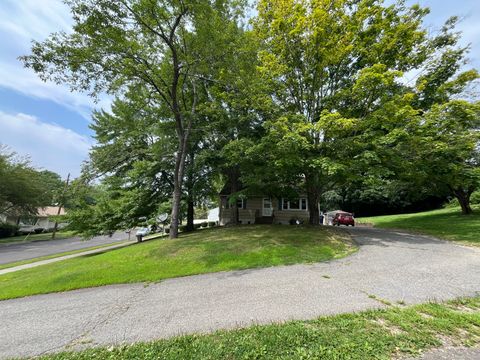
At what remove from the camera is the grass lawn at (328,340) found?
3039mm

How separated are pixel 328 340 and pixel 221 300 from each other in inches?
93.7

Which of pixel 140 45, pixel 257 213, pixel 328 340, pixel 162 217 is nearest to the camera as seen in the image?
pixel 328 340

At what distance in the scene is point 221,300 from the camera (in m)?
5.05

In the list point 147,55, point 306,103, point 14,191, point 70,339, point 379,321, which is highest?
point 147,55

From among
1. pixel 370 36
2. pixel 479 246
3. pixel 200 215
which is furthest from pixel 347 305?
pixel 200 215

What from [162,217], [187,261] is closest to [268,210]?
[162,217]

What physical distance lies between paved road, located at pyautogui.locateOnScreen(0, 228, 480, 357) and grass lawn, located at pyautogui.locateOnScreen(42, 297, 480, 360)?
35 cm

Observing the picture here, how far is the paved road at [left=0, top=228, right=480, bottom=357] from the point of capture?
13.2 ft

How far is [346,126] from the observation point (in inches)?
411

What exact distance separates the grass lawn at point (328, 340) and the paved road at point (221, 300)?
0.35 m

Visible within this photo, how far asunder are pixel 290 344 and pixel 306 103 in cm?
1263

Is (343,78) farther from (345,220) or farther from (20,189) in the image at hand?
(20,189)

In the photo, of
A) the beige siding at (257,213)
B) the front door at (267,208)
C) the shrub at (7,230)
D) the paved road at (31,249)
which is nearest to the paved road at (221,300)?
the paved road at (31,249)

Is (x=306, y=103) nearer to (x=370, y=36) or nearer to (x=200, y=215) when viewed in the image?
(x=370, y=36)
